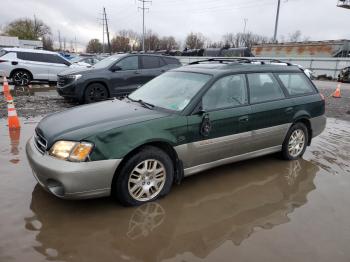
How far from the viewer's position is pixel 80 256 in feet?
8.84

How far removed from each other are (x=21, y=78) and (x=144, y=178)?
1236cm

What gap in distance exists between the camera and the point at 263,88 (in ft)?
15.4

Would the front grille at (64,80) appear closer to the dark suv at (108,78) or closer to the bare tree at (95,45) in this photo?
the dark suv at (108,78)

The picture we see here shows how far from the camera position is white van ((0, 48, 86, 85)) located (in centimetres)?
1334

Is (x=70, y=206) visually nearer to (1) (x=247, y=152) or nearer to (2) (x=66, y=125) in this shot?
(2) (x=66, y=125)

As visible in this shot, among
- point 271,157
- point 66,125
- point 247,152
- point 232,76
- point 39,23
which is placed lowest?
point 271,157

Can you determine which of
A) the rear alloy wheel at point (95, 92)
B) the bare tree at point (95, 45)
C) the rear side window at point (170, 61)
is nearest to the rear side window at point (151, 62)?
the rear side window at point (170, 61)

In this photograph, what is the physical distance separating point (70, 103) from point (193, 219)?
312 inches

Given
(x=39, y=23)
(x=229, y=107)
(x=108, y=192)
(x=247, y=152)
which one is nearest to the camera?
(x=108, y=192)

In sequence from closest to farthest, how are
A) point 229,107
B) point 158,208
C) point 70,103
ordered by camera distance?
point 158,208, point 229,107, point 70,103

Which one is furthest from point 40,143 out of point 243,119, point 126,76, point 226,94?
point 126,76

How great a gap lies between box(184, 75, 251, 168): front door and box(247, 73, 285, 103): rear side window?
16cm

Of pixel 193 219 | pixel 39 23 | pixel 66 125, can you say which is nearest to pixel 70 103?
pixel 66 125

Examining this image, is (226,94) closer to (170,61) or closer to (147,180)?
(147,180)
